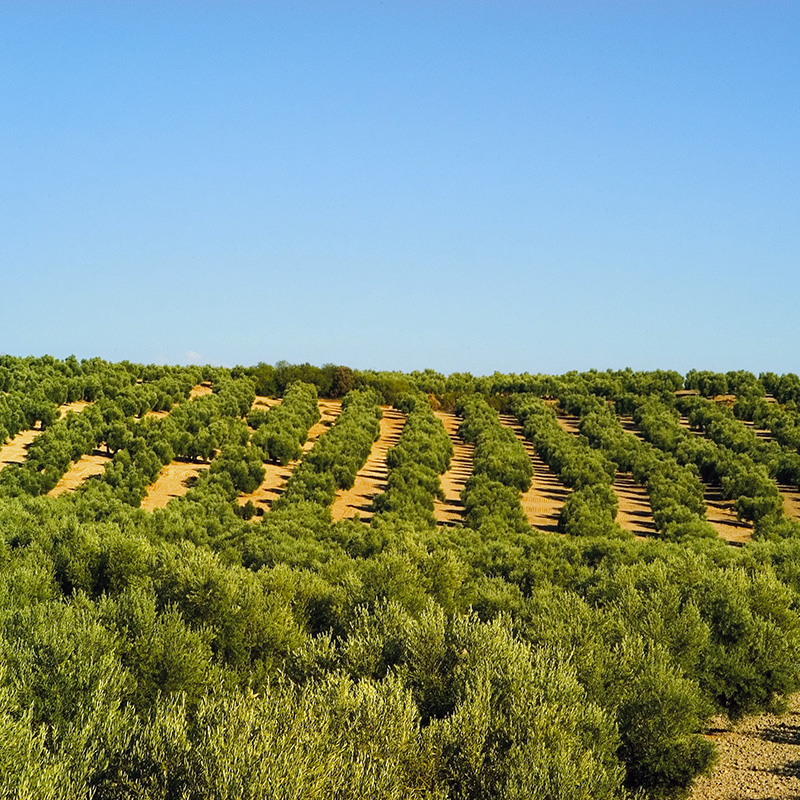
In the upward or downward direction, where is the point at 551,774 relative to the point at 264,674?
upward

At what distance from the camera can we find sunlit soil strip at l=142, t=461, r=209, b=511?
57.2 meters

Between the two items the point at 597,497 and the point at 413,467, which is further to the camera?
the point at 413,467

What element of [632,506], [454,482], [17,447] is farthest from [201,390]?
[632,506]

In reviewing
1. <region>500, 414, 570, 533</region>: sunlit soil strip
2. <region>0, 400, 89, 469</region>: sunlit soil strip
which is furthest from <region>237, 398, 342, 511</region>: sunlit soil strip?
<region>0, 400, 89, 469</region>: sunlit soil strip

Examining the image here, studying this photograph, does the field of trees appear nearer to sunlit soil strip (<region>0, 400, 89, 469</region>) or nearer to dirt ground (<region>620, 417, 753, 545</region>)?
dirt ground (<region>620, 417, 753, 545</region>)

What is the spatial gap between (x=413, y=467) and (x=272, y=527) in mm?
21969

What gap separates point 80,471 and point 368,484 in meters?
20.3

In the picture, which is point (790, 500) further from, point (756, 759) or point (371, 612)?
point (371, 612)

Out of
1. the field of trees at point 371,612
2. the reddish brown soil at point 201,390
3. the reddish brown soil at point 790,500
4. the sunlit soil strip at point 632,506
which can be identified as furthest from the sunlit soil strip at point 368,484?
the reddish brown soil at point 790,500

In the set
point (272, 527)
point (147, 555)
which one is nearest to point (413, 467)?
point (272, 527)

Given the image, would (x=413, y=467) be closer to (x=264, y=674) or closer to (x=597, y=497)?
(x=597, y=497)

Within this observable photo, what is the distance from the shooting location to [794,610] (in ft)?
103

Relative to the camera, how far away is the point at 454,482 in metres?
67.8

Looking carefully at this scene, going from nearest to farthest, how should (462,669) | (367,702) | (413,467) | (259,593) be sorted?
(367,702) → (462,669) → (259,593) → (413,467)
